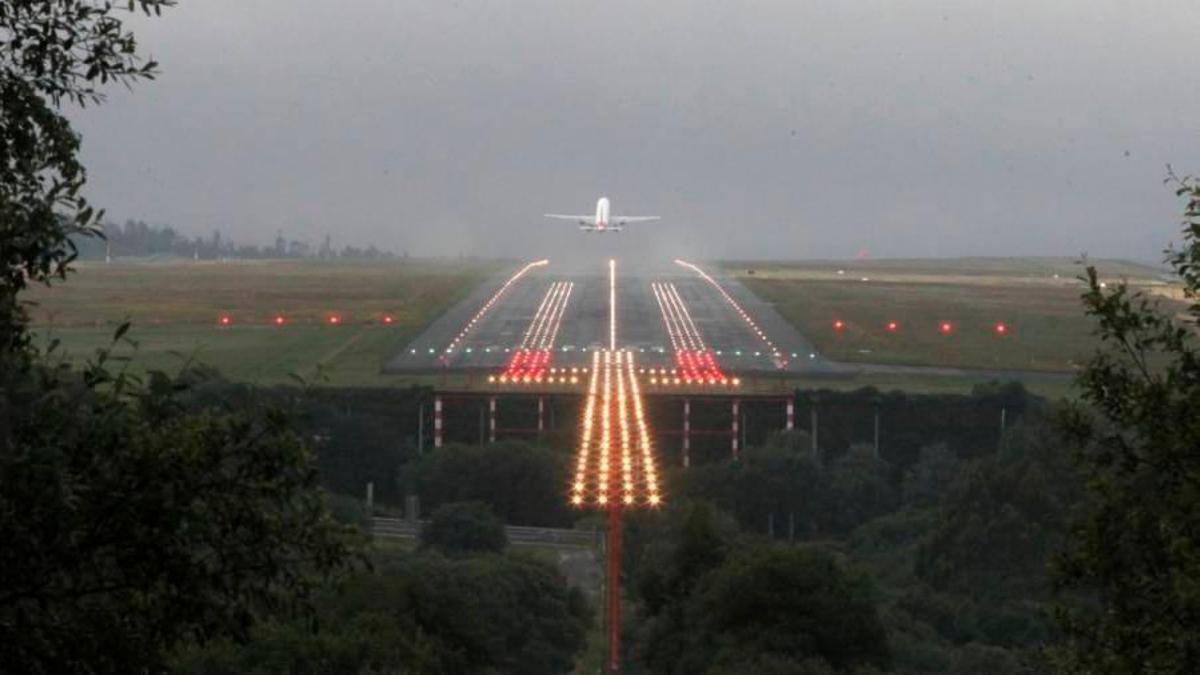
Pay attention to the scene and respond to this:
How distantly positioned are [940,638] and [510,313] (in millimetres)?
69642

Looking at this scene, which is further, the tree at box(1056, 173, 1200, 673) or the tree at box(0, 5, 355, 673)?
the tree at box(1056, 173, 1200, 673)

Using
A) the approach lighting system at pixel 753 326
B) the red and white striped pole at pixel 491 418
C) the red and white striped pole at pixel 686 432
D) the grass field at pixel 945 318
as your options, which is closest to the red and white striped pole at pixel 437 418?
the red and white striped pole at pixel 491 418

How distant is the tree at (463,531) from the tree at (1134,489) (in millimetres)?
38249

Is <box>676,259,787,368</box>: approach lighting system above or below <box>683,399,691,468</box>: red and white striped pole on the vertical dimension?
above

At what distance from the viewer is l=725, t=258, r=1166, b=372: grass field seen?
97438 millimetres

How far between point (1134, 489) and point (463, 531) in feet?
133

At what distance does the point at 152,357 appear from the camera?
1890 inches

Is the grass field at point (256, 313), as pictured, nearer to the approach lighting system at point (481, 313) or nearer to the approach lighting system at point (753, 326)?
the approach lighting system at point (481, 313)

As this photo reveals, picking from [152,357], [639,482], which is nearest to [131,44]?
[152,357]

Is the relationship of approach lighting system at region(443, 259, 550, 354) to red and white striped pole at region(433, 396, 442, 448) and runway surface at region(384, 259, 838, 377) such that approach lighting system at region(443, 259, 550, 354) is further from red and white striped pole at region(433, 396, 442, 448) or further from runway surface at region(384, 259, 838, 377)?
red and white striped pole at region(433, 396, 442, 448)

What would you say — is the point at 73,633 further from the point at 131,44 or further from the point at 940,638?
the point at 940,638

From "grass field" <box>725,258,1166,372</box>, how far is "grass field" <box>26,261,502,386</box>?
21.9m

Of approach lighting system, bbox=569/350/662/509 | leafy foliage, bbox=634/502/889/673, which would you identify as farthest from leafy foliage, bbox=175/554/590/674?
approach lighting system, bbox=569/350/662/509

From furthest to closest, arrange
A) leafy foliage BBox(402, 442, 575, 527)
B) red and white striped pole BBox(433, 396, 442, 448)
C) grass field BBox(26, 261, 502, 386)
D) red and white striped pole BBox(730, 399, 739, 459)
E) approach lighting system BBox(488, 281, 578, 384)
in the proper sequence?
approach lighting system BBox(488, 281, 578, 384) → red and white striped pole BBox(730, 399, 739, 459) → red and white striped pole BBox(433, 396, 442, 448) → grass field BBox(26, 261, 502, 386) → leafy foliage BBox(402, 442, 575, 527)
